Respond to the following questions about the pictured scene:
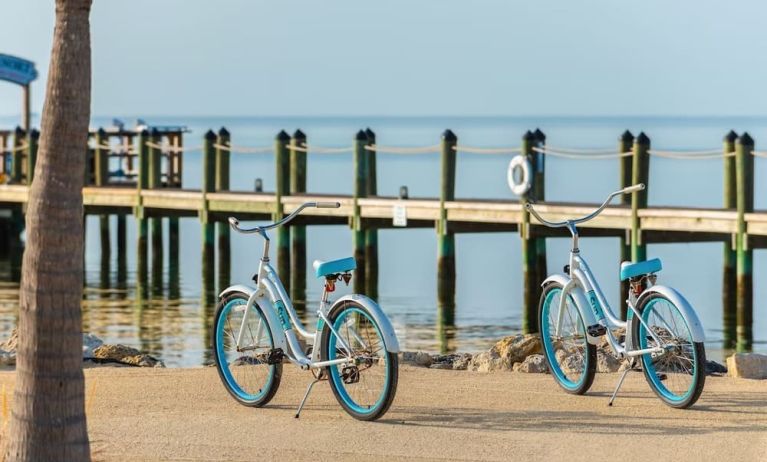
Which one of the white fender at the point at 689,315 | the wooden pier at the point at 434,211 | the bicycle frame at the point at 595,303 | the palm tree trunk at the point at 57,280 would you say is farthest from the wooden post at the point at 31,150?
the palm tree trunk at the point at 57,280

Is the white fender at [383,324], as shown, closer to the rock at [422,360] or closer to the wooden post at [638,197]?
the rock at [422,360]

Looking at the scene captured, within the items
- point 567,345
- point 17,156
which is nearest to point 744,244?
point 567,345

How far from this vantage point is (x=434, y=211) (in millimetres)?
21844

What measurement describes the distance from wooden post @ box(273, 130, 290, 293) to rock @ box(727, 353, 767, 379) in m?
13.8

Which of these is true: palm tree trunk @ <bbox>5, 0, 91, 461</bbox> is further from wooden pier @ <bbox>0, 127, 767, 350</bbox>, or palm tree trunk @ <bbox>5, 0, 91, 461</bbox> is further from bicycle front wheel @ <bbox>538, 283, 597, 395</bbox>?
wooden pier @ <bbox>0, 127, 767, 350</bbox>

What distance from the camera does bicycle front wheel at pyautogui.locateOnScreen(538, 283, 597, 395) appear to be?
898 cm

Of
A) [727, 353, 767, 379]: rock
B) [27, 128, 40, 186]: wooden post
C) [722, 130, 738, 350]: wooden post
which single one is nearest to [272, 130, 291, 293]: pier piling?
[722, 130, 738, 350]: wooden post

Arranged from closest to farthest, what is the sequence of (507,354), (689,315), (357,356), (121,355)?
(689,315), (357,356), (507,354), (121,355)

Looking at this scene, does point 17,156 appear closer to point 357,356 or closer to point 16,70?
point 16,70

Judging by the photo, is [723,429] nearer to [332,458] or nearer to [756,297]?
[332,458]

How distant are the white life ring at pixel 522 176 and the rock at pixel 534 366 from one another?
35.5 feet

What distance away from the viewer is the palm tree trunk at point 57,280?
6605mm

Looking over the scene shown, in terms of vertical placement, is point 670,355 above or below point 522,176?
below

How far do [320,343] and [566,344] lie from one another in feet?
5.64
